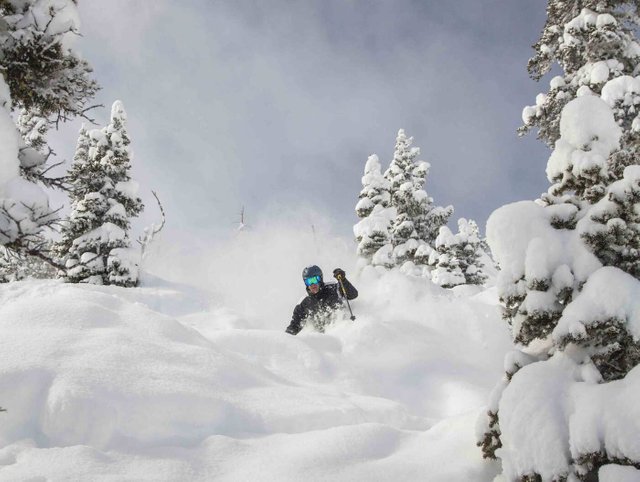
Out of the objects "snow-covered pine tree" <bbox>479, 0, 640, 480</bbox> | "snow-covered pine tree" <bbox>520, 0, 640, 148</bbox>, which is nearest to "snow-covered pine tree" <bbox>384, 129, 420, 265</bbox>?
"snow-covered pine tree" <bbox>520, 0, 640, 148</bbox>

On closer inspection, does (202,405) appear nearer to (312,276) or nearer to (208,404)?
(208,404)

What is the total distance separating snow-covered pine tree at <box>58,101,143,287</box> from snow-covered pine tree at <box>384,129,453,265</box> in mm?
14376

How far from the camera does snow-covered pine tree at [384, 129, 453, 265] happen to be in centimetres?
2545

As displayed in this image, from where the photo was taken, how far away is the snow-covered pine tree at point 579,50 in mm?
12312

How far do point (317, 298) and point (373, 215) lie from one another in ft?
47.6

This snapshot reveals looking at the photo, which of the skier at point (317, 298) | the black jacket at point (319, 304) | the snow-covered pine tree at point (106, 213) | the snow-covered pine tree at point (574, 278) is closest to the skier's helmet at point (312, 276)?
the skier at point (317, 298)

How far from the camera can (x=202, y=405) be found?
4.55m

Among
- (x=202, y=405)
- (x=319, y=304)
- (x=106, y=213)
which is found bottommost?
(x=202, y=405)

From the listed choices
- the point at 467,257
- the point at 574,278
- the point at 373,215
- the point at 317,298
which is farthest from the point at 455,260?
the point at 574,278

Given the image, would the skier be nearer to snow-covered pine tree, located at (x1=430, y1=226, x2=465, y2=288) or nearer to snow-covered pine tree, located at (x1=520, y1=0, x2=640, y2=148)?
snow-covered pine tree, located at (x1=520, y1=0, x2=640, y2=148)

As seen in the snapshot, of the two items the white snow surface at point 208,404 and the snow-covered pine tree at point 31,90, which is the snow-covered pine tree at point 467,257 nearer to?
the white snow surface at point 208,404

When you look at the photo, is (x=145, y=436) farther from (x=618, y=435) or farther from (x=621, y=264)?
(x=621, y=264)

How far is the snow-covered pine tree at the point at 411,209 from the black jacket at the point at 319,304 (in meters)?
14.0

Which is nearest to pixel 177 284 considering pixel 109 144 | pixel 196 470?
pixel 109 144
